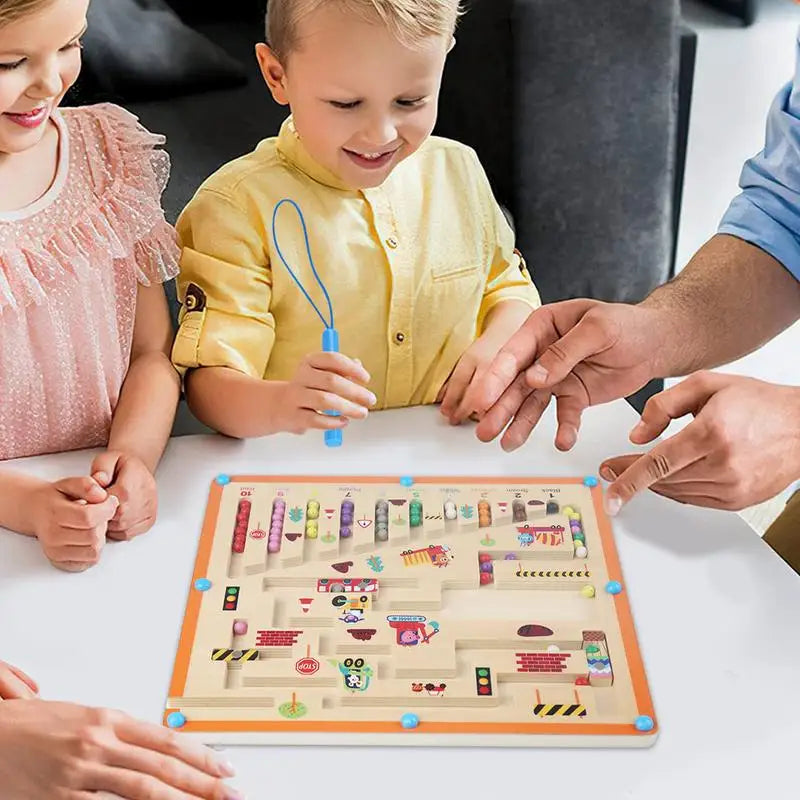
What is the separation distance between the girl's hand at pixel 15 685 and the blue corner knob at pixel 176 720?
10cm

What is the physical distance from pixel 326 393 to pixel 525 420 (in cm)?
21

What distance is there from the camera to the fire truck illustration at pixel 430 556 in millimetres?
1006

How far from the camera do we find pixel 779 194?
1398 millimetres

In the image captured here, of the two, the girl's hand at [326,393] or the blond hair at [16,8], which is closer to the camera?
the blond hair at [16,8]

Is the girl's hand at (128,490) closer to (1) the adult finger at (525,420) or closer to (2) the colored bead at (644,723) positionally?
(1) the adult finger at (525,420)

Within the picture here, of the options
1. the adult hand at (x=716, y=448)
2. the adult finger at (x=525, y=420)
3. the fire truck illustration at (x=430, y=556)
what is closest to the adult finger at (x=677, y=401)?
the adult hand at (x=716, y=448)

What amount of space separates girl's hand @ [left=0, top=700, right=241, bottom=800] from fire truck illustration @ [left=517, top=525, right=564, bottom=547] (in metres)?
0.33

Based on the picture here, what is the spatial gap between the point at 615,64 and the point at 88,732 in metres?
1.39

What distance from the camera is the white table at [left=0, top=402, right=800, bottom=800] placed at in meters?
0.83

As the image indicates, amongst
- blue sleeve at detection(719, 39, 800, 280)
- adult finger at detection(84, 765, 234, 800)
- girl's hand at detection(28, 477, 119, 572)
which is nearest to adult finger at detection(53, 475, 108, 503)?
girl's hand at detection(28, 477, 119, 572)

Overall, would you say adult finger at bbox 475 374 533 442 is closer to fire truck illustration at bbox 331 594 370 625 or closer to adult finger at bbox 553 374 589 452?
adult finger at bbox 553 374 589 452

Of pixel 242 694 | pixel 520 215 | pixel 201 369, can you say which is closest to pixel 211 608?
pixel 242 694

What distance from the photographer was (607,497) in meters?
1.07

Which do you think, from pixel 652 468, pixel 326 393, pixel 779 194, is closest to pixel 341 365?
pixel 326 393
